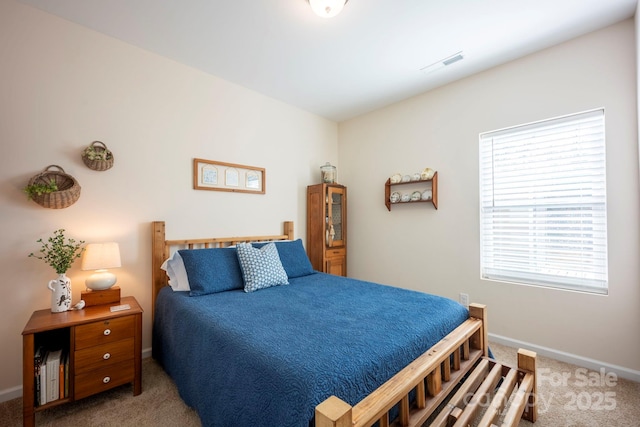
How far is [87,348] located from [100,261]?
0.57 meters

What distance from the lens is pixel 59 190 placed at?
81.2 inches

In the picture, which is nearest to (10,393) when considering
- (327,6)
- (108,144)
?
(108,144)

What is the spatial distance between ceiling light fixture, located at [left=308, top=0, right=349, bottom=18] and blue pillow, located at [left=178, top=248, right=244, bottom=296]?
2.00 m

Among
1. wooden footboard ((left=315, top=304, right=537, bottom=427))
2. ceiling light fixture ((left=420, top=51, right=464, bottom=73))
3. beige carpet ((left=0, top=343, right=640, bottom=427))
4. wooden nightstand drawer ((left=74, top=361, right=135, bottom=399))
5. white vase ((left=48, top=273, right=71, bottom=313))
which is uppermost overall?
ceiling light fixture ((left=420, top=51, right=464, bottom=73))

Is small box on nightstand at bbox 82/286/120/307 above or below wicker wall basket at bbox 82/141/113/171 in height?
below

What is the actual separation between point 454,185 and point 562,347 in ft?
5.51

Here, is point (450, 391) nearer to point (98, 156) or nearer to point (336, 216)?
point (336, 216)

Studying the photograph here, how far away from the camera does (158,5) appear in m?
1.95

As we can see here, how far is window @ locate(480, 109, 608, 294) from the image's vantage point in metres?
2.25

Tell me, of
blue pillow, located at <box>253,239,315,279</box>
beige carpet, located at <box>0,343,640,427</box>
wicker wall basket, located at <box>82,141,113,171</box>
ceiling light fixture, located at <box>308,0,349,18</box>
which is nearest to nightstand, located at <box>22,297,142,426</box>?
beige carpet, located at <box>0,343,640,427</box>

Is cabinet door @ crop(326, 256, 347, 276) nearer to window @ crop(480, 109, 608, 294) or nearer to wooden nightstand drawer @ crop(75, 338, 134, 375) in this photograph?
window @ crop(480, 109, 608, 294)

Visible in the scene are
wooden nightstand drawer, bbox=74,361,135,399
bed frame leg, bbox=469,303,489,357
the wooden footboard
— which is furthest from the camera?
bed frame leg, bbox=469,303,489,357

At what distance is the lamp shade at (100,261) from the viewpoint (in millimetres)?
1970

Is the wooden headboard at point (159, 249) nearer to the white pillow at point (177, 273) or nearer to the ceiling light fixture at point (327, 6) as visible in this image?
the white pillow at point (177, 273)
